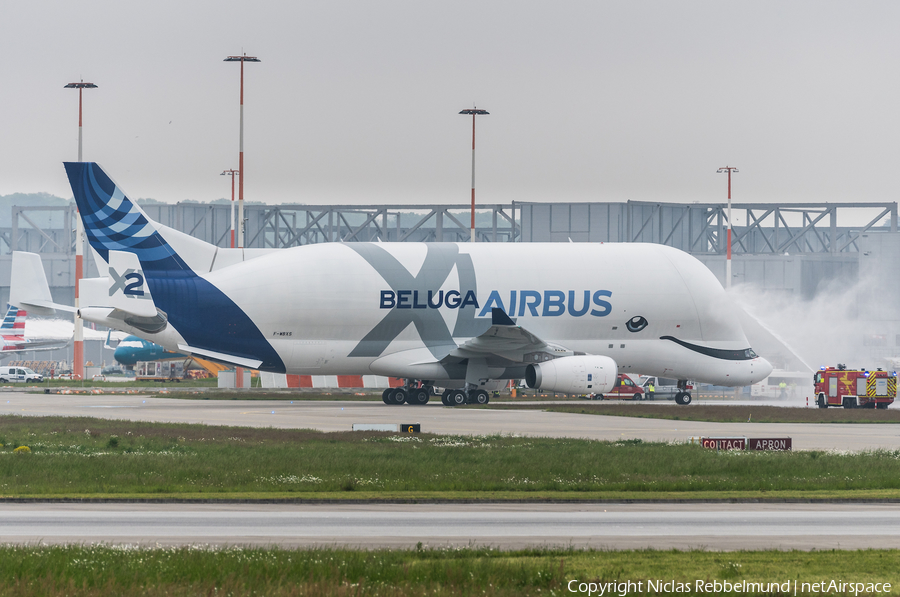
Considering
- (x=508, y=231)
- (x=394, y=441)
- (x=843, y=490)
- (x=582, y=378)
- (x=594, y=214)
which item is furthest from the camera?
(x=508, y=231)

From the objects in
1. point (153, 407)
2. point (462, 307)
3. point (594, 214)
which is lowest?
point (153, 407)

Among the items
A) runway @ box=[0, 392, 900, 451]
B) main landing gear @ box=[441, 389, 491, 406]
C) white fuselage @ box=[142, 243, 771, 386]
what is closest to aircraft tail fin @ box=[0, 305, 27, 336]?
runway @ box=[0, 392, 900, 451]

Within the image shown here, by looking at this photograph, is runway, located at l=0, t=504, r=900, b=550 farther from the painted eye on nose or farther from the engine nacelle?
the painted eye on nose

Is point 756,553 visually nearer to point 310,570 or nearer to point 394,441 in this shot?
point 310,570

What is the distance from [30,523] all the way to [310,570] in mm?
6664

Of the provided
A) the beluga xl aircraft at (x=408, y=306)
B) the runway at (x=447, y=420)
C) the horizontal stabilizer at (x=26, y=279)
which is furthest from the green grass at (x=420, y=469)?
the horizontal stabilizer at (x=26, y=279)

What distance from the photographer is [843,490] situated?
21766 millimetres

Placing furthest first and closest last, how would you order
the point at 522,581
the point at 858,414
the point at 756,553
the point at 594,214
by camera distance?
the point at 594,214, the point at 858,414, the point at 756,553, the point at 522,581

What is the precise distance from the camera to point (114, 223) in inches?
1973

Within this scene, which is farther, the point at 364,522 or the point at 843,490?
the point at 843,490

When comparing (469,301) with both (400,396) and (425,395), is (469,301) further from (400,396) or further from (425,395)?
(400,396)

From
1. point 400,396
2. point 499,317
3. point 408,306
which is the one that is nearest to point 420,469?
point 499,317

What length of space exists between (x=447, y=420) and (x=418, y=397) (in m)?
12.7

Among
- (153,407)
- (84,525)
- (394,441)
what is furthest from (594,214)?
(84,525)
